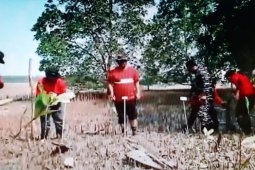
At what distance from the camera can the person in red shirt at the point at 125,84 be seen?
954 centimetres

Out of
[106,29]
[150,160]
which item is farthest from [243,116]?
[106,29]

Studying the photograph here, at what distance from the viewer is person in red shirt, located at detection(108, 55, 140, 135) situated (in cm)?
954

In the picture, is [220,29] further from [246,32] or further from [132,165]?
[132,165]

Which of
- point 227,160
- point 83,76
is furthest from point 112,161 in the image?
point 83,76

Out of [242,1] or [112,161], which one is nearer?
[112,161]

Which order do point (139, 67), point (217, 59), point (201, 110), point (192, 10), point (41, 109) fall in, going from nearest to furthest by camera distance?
point (41, 109), point (201, 110), point (217, 59), point (192, 10), point (139, 67)

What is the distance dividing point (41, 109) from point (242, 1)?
21055 mm

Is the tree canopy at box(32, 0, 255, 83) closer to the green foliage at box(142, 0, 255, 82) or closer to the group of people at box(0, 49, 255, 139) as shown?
the green foliage at box(142, 0, 255, 82)

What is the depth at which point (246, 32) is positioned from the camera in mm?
20797

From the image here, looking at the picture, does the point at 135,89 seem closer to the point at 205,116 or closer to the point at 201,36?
the point at 205,116

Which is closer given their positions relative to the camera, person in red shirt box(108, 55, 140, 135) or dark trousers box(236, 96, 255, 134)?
person in red shirt box(108, 55, 140, 135)

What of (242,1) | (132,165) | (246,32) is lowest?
(132,165)

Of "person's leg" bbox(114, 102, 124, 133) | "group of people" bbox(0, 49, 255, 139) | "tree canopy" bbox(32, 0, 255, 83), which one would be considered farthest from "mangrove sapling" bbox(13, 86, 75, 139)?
"tree canopy" bbox(32, 0, 255, 83)

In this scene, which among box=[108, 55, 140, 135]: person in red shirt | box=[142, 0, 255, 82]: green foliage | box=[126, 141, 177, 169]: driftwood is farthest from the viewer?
box=[142, 0, 255, 82]: green foliage
